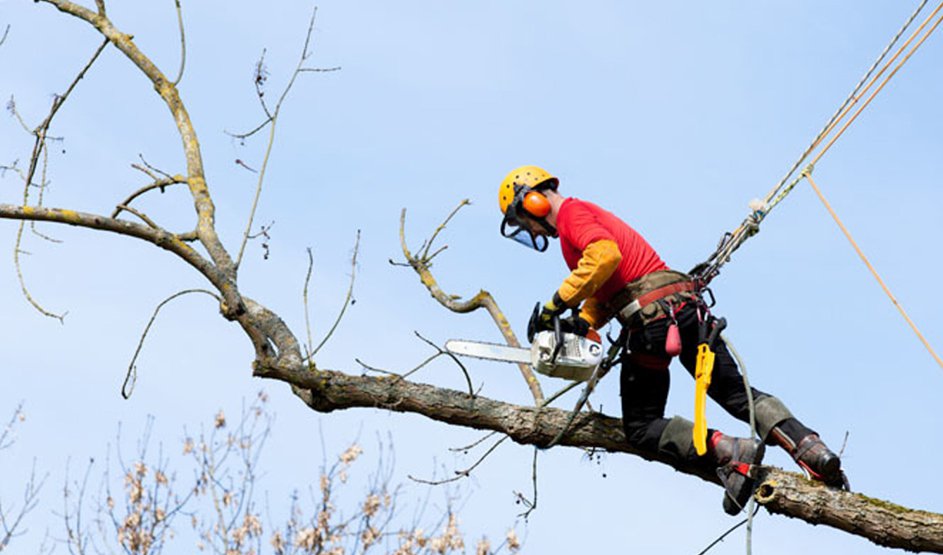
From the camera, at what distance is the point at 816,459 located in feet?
16.7

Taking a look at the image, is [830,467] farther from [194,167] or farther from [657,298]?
[194,167]

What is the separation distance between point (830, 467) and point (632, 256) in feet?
3.85

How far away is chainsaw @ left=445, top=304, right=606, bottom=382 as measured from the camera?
17.8 feet

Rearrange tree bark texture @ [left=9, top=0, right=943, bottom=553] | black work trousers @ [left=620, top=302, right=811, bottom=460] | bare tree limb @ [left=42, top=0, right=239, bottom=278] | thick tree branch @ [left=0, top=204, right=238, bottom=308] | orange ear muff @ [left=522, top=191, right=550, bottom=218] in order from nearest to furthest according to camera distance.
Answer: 1. tree bark texture @ [left=9, top=0, right=943, bottom=553]
2. black work trousers @ [left=620, top=302, right=811, bottom=460]
3. orange ear muff @ [left=522, top=191, right=550, bottom=218]
4. thick tree branch @ [left=0, top=204, right=238, bottom=308]
5. bare tree limb @ [left=42, top=0, right=239, bottom=278]

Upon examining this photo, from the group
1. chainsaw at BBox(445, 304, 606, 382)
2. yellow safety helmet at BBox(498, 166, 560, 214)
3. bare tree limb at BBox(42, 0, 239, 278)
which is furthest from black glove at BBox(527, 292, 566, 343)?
bare tree limb at BBox(42, 0, 239, 278)

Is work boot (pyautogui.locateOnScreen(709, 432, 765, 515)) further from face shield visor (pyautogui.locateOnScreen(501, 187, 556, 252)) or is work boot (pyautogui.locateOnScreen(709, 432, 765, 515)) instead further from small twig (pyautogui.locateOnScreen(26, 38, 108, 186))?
small twig (pyautogui.locateOnScreen(26, 38, 108, 186))

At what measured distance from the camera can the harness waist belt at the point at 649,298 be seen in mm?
5395

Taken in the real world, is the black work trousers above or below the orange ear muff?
below

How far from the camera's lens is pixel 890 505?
500 centimetres

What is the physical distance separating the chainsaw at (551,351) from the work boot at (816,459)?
0.82m

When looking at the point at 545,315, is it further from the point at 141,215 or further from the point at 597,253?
the point at 141,215

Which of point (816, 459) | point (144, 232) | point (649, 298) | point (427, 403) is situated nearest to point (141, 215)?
point (144, 232)

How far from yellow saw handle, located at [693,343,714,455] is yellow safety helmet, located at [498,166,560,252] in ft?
2.96

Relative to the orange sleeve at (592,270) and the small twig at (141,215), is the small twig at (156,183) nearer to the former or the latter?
the small twig at (141,215)
